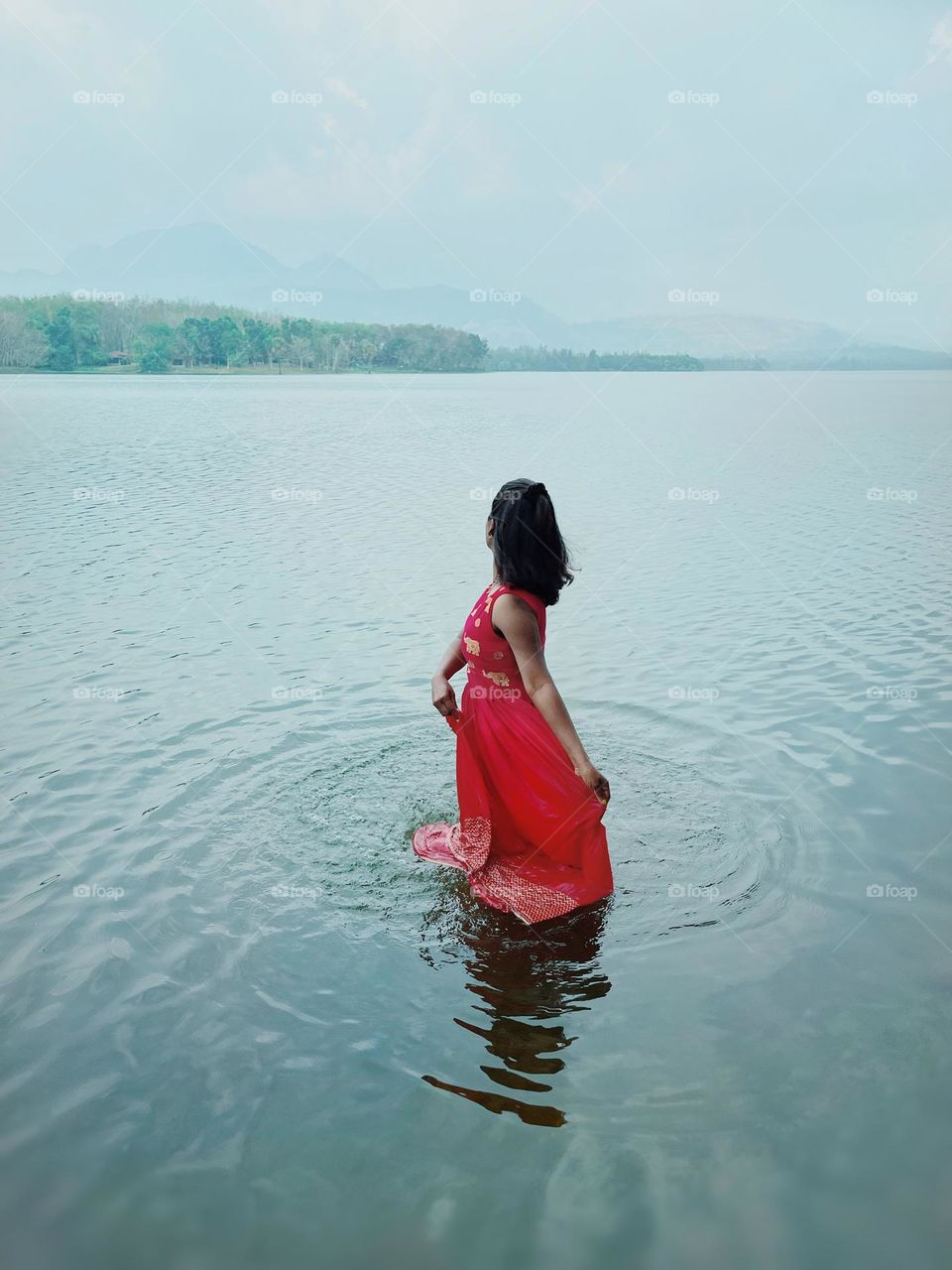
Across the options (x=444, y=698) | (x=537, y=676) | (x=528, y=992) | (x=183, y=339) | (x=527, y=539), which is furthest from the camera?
(x=183, y=339)

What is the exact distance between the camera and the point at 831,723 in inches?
328

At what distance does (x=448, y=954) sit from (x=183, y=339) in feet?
351

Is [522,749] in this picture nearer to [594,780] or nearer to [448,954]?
[594,780]

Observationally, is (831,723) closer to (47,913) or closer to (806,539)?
(47,913)

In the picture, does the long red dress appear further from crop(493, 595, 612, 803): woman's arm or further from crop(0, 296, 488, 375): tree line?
crop(0, 296, 488, 375): tree line

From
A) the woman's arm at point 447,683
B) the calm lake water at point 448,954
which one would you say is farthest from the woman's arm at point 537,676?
the calm lake water at point 448,954

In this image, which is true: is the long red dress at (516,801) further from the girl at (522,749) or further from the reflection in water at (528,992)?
the reflection in water at (528,992)

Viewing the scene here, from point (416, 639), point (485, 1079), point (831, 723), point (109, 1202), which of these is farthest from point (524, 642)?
point (416, 639)

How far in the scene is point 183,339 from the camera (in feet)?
341

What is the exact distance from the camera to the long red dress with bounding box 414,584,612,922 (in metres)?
5.43

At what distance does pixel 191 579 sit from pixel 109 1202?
11246 millimetres

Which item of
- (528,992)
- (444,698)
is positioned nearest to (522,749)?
(444,698)

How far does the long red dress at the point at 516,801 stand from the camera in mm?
5430

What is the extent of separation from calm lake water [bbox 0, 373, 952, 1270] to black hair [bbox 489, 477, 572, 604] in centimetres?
180
